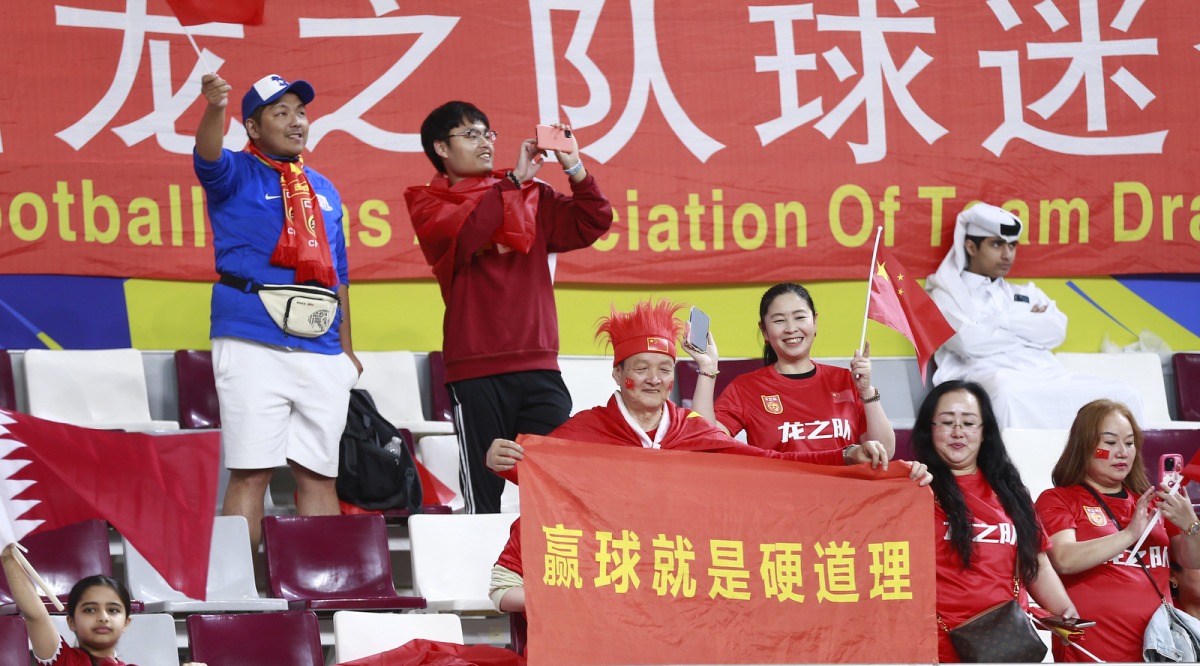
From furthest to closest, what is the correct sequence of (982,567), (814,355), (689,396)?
(814,355), (689,396), (982,567)

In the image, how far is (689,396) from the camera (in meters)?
6.51

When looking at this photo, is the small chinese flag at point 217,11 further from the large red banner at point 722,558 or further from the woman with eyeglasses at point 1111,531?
the woman with eyeglasses at point 1111,531

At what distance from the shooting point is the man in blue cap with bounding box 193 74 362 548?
206 inches

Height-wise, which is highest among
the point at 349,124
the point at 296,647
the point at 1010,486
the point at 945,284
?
the point at 349,124

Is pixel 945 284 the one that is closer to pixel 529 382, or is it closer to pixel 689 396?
pixel 689 396

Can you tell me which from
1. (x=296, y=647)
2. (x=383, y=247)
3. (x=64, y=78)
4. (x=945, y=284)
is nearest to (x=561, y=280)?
(x=383, y=247)

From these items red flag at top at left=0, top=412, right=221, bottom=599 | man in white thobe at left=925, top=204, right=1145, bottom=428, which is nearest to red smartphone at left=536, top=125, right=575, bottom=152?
red flag at top at left=0, top=412, right=221, bottom=599

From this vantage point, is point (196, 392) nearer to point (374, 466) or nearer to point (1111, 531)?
point (374, 466)

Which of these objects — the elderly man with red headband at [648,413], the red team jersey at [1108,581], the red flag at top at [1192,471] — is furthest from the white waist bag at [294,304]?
the red flag at top at [1192,471]

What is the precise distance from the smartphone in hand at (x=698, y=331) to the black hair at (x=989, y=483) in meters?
0.65

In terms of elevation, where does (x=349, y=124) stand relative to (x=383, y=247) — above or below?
above

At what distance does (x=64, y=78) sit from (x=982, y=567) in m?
4.03

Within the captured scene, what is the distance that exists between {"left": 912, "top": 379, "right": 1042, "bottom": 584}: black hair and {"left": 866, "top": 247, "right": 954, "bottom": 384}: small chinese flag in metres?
0.66

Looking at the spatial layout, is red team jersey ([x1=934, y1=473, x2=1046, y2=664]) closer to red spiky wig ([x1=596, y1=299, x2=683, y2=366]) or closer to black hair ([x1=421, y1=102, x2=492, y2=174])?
red spiky wig ([x1=596, y1=299, x2=683, y2=366])
